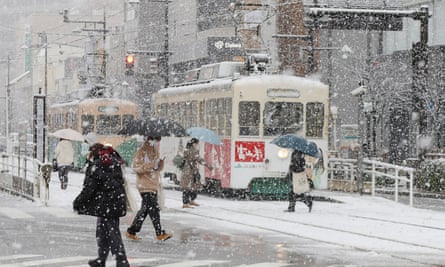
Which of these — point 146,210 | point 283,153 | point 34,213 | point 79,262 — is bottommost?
point 34,213

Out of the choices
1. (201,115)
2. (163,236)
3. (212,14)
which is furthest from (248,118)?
(212,14)

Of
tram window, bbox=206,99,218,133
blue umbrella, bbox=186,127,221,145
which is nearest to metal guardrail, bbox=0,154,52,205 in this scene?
blue umbrella, bbox=186,127,221,145

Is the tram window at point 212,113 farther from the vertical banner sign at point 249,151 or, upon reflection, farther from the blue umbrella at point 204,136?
the blue umbrella at point 204,136

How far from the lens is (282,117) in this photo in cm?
2570

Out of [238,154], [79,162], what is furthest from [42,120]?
[79,162]

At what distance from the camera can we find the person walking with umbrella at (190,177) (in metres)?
22.2

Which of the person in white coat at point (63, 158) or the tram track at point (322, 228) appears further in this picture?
the person in white coat at point (63, 158)

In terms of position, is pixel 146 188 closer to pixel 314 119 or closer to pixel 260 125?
pixel 260 125

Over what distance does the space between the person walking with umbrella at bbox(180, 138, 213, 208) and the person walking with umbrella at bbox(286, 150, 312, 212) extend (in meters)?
2.37

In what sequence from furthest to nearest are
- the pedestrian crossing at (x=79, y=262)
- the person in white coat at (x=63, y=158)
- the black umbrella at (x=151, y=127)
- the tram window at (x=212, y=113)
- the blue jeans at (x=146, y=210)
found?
the person in white coat at (x=63, y=158) < the tram window at (x=212, y=113) < the black umbrella at (x=151, y=127) < the blue jeans at (x=146, y=210) < the pedestrian crossing at (x=79, y=262)

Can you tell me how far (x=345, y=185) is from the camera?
2997 centimetres

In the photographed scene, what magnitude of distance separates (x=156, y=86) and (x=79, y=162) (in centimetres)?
4046

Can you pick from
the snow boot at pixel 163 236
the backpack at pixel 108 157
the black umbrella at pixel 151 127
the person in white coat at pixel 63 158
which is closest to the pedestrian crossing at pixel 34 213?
the black umbrella at pixel 151 127

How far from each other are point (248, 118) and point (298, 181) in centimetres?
465
